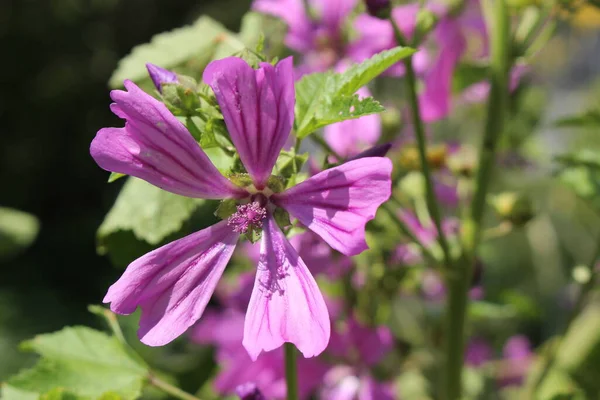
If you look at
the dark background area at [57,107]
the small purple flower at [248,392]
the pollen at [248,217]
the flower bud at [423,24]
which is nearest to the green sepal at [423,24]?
the flower bud at [423,24]

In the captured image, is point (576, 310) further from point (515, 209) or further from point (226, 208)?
point (226, 208)

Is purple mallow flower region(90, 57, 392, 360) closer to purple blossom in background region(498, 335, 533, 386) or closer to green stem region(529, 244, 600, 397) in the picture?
green stem region(529, 244, 600, 397)

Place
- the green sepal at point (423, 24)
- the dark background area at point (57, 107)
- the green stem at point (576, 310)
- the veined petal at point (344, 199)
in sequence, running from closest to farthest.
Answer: the veined petal at point (344, 199), the green sepal at point (423, 24), the green stem at point (576, 310), the dark background area at point (57, 107)

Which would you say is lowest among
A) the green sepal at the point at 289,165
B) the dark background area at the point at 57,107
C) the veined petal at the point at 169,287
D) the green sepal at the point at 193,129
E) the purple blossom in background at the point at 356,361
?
the dark background area at the point at 57,107

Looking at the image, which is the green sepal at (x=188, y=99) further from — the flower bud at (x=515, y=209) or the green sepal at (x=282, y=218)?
the flower bud at (x=515, y=209)

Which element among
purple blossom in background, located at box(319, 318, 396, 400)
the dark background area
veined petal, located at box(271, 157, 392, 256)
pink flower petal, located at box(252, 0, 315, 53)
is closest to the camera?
veined petal, located at box(271, 157, 392, 256)

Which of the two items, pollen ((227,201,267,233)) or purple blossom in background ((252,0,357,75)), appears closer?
pollen ((227,201,267,233))

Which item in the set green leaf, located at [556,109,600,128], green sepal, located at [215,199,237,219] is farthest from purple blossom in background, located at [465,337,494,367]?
green sepal, located at [215,199,237,219]
